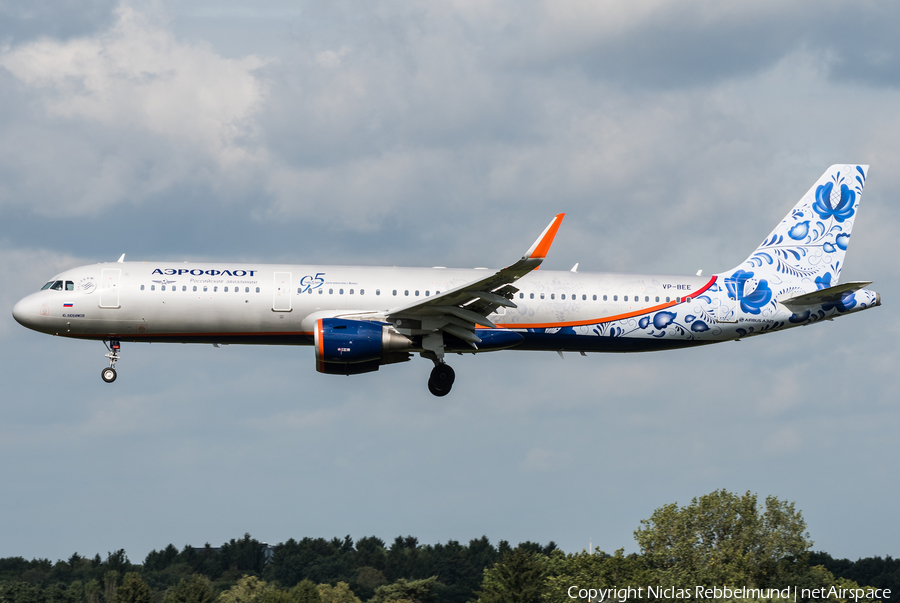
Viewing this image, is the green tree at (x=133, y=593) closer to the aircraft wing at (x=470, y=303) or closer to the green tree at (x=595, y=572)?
the green tree at (x=595, y=572)

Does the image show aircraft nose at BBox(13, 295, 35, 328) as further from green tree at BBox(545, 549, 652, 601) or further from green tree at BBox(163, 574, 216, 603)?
green tree at BBox(163, 574, 216, 603)

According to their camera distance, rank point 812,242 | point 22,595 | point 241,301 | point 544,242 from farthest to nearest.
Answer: point 22,595
point 812,242
point 241,301
point 544,242

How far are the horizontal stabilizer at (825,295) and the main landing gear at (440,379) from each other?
13868mm

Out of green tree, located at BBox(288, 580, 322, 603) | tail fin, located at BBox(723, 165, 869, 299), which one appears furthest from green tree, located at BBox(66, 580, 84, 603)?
tail fin, located at BBox(723, 165, 869, 299)

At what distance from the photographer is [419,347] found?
38375 millimetres

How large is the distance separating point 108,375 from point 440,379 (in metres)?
12.7

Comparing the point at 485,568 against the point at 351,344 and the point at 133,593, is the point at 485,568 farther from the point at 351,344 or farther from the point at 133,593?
the point at 351,344

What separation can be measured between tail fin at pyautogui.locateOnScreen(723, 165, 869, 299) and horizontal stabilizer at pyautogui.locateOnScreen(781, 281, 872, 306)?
871 mm

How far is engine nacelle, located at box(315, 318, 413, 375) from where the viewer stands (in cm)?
3666

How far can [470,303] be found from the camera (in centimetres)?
3659

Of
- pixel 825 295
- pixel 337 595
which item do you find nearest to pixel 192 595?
pixel 337 595

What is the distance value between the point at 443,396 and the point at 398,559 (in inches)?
5839

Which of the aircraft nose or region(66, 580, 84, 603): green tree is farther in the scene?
region(66, 580, 84, 603): green tree

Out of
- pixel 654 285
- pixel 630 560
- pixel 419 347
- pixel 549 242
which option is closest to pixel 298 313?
pixel 419 347
